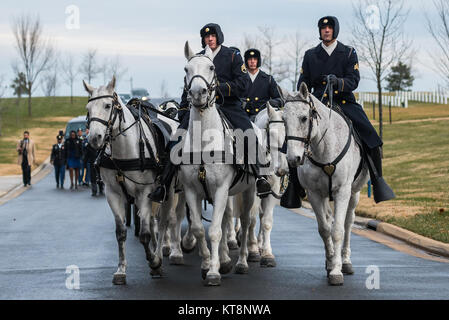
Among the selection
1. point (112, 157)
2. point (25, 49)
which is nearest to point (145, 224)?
point (112, 157)

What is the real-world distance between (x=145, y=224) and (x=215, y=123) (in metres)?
1.66

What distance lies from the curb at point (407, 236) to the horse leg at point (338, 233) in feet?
11.3

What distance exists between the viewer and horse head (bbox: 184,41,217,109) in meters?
9.36

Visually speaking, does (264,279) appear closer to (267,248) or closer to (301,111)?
(267,248)

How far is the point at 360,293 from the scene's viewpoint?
9.30 metres

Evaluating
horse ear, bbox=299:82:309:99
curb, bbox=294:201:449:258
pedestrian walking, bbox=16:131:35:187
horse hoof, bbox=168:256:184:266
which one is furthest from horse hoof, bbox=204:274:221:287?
pedestrian walking, bbox=16:131:35:187

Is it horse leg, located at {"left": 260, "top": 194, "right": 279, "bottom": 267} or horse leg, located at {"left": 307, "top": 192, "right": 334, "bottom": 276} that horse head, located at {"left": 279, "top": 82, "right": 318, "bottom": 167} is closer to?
horse leg, located at {"left": 307, "top": 192, "right": 334, "bottom": 276}

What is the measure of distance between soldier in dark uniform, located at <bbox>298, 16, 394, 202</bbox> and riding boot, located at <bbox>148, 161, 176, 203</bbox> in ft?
6.79

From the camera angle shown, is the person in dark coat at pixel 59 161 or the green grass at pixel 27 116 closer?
the person in dark coat at pixel 59 161

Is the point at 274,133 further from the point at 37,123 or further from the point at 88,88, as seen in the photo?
the point at 37,123

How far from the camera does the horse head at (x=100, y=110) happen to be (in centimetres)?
970

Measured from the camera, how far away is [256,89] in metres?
13.5

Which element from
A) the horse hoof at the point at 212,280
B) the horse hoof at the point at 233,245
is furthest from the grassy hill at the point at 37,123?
the horse hoof at the point at 212,280

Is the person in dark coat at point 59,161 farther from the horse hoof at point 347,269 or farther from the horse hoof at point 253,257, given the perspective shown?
the horse hoof at point 347,269
